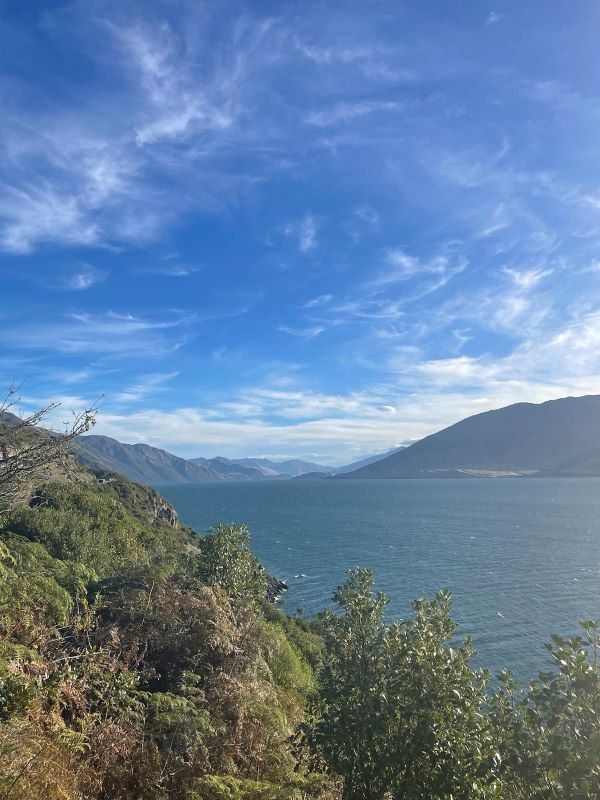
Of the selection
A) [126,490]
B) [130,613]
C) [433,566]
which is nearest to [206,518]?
[126,490]

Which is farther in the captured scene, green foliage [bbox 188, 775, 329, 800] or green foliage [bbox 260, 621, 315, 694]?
green foliage [bbox 260, 621, 315, 694]

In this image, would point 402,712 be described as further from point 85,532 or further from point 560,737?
point 85,532

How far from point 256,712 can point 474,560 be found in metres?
73.1

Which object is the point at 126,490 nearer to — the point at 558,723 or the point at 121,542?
the point at 121,542

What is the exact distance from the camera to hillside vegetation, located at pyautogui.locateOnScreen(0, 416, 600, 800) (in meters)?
7.36

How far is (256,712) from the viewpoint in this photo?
11914mm

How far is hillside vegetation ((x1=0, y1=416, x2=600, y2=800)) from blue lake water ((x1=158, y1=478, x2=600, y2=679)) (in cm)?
3228

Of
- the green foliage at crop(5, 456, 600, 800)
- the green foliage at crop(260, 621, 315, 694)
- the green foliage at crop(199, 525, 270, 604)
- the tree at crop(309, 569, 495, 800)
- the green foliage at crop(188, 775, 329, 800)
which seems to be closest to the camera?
the green foliage at crop(5, 456, 600, 800)

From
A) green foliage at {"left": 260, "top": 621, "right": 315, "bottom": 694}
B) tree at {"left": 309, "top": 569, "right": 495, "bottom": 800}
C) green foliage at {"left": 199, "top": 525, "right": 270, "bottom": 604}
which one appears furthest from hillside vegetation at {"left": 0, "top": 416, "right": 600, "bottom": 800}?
green foliage at {"left": 199, "top": 525, "right": 270, "bottom": 604}

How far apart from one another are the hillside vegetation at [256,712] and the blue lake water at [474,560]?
106ft

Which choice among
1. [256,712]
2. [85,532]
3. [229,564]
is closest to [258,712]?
[256,712]

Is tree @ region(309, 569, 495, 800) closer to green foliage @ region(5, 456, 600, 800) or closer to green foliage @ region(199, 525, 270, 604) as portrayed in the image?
green foliage @ region(5, 456, 600, 800)

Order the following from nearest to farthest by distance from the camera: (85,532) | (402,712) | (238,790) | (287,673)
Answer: (238,790)
(402,712)
(287,673)
(85,532)

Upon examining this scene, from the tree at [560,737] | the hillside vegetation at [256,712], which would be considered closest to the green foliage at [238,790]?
the hillside vegetation at [256,712]
